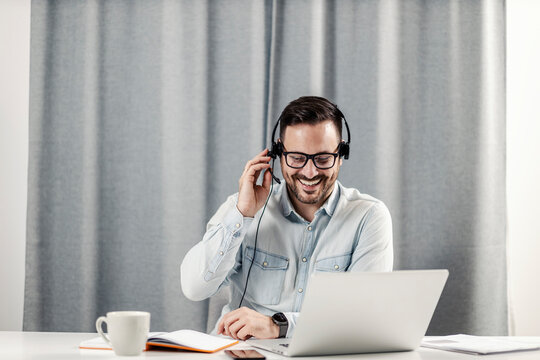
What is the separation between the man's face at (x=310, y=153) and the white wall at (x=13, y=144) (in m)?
1.48

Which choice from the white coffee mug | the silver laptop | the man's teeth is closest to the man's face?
the man's teeth

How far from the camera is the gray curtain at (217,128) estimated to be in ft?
8.30

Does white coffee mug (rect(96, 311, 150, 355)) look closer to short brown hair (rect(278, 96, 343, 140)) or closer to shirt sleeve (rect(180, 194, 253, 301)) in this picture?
shirt sleeve (rect(180, 194, 253, 301))

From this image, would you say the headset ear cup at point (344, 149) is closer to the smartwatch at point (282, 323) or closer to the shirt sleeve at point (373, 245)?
the shirt sleeve at point (373, 245)

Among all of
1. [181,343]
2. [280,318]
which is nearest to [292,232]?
[280,318]

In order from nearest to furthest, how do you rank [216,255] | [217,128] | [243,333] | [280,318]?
[243,333] < [280,318] < [216,255] < [217,128]

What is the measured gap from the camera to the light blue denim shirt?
1.71 meters

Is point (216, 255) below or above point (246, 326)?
above

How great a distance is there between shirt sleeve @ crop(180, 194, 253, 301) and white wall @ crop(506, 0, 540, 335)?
1.54 meters

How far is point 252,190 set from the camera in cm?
174

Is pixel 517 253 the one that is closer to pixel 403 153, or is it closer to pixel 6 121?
pixel 403 153

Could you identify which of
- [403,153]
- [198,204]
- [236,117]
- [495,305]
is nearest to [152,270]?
[198,204]

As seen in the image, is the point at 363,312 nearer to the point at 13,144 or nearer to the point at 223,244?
the point at 223,244

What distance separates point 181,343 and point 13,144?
1881 millimetres
